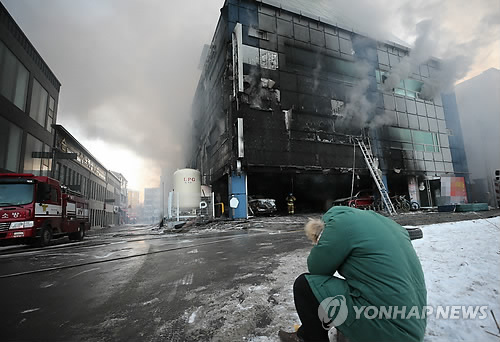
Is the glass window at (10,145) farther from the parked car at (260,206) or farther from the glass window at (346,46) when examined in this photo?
the glass window at (346,46)

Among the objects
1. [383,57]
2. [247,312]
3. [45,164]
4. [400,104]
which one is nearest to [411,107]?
[400,104]

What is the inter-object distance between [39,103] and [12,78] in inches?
148

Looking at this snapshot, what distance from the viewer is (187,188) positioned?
1667 centimetres

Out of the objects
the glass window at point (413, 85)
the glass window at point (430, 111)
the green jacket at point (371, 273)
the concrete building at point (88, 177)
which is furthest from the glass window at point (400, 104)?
the concrete building at point (88, 177)

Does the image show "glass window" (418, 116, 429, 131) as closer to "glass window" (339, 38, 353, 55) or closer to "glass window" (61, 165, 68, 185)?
"glass window" (339, 38, 353, 55)

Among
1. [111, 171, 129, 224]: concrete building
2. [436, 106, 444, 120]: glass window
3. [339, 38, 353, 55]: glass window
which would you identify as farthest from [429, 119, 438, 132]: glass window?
[111, 171, 129, 224]: concrete building

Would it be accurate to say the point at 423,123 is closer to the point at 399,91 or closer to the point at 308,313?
the point at 399,91

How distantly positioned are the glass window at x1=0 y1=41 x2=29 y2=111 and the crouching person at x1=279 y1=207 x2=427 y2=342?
20.3 meters

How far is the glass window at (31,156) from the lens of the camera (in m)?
17.2

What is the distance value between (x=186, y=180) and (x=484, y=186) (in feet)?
83.3

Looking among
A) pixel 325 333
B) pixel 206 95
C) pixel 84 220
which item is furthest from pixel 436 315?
pixel 206 95

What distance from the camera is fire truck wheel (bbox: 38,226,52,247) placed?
829cm

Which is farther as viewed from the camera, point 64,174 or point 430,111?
point 64,174

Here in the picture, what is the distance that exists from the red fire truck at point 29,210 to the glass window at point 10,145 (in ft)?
28.6
